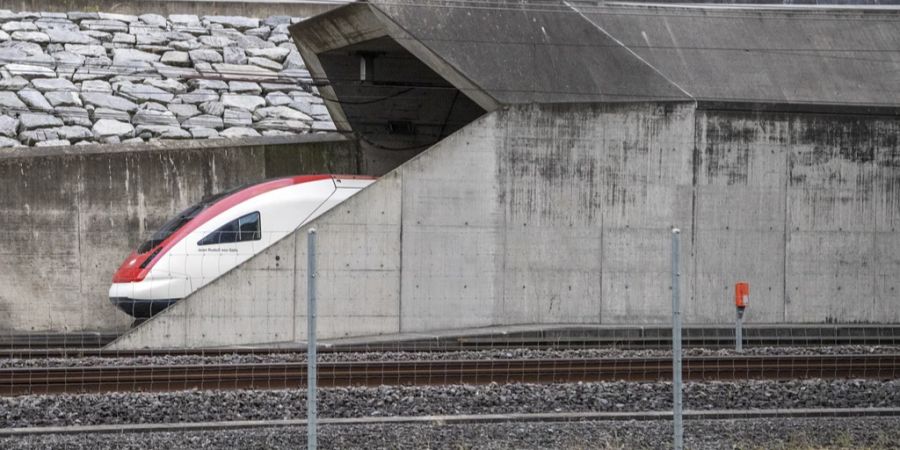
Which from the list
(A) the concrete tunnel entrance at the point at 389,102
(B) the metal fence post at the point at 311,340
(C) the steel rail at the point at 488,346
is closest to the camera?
(B) the metal fence post at the point at 311,340

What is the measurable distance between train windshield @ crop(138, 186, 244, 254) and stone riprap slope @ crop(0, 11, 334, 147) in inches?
177

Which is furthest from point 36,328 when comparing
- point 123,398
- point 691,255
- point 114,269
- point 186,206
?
point 691,255

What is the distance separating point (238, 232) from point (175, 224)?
101 centimetres

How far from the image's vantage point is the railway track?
40.1 ft

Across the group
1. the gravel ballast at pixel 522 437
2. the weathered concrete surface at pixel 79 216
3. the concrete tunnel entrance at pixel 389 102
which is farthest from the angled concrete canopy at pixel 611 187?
the gravel ballast at pixel 522 437

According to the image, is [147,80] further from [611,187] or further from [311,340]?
[311,340]

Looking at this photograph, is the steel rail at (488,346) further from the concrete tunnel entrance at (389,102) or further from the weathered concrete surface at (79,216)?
the concrete tunnel entrance at (389,102)

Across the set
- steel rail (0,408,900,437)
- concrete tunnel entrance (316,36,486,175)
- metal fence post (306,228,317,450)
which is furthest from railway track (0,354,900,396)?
concrete tunnel entrance (316,36,486,175)

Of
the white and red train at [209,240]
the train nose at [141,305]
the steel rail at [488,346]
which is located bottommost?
the steel rail at [488,346]

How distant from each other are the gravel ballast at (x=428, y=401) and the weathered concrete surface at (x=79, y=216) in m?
8.88

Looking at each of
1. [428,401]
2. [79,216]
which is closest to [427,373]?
[428,401]

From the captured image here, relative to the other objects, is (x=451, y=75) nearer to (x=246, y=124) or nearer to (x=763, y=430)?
(x=246, y=124)

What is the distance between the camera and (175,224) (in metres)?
18.5

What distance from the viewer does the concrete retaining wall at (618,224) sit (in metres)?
18.0
